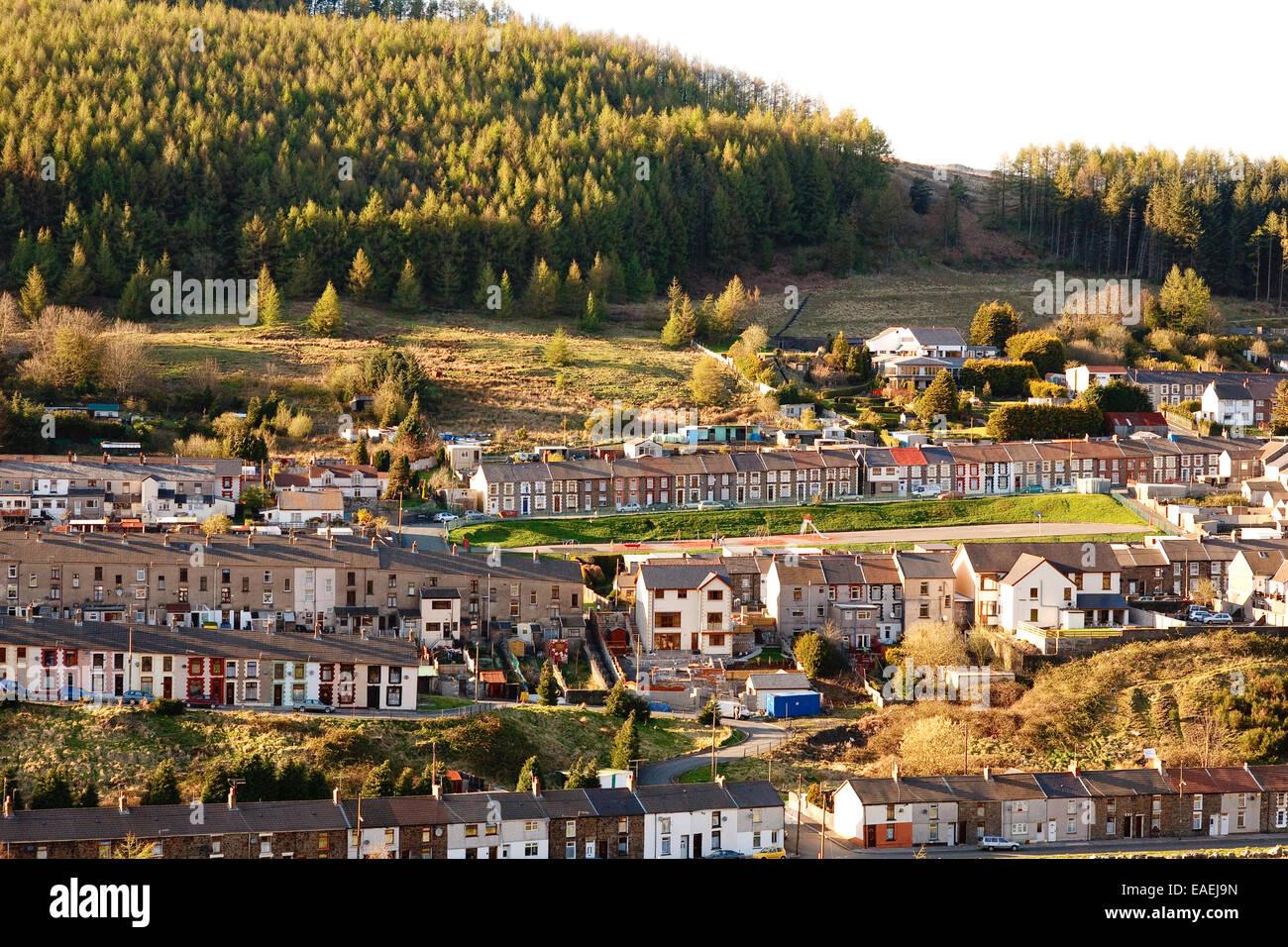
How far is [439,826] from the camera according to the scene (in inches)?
994

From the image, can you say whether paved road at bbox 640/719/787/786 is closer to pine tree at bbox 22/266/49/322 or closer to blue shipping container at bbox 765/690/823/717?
blue shipping container at bbox 765/690/823/717

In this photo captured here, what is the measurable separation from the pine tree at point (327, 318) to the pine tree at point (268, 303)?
246 centimetres

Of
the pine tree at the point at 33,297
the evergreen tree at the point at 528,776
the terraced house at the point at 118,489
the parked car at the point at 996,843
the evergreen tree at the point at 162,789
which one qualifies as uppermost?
the pine tree at the point at 33,297

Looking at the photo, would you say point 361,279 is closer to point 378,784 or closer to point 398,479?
point 398,479

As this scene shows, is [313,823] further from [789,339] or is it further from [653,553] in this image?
[789,339]

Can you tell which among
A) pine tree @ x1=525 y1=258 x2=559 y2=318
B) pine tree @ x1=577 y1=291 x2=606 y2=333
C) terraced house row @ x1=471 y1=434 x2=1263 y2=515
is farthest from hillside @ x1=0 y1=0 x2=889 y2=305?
terraced house row @ x1=471 y1=434 x2=1263 y2=515

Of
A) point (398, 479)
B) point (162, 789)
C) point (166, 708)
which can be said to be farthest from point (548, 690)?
point (398, 479)

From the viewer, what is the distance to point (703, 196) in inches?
3858

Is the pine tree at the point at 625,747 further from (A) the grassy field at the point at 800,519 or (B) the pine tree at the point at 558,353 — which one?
(B) the pine tree at the point at 558,353

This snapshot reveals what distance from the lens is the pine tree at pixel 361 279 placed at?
81125 mm

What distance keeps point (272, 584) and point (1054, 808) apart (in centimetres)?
2060

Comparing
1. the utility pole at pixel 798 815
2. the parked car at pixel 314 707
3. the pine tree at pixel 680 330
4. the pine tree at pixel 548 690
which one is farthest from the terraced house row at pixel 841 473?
the utility pole at pixel 798 815
